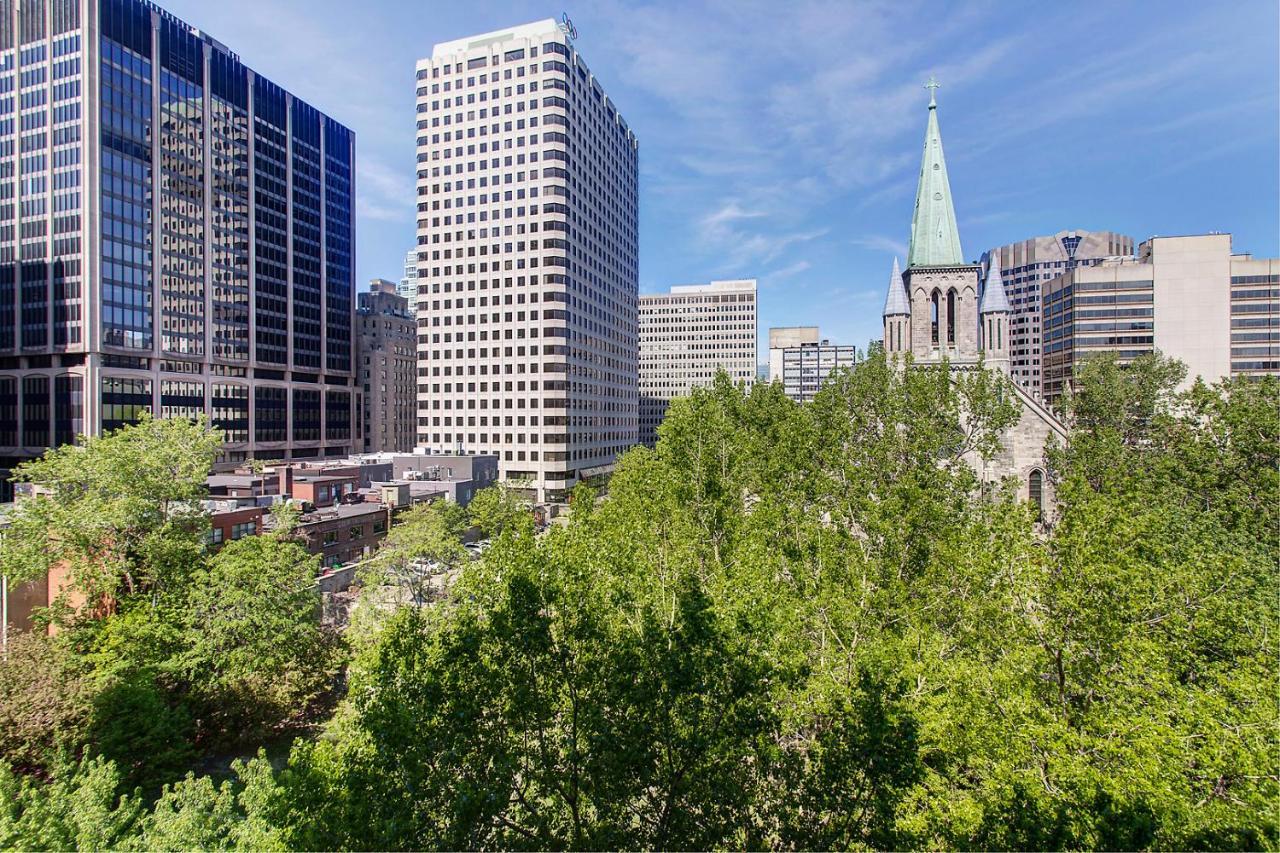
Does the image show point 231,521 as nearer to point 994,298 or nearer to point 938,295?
point 938,295

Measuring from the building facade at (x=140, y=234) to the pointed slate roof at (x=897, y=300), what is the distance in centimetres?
10690

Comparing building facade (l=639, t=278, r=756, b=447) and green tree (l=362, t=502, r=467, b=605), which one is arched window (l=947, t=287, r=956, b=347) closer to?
green tree (l=362, t=502, r=467, b=605)

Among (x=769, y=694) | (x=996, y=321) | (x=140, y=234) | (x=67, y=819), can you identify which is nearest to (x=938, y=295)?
(x=996, y=321)

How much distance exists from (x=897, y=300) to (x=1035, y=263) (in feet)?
486

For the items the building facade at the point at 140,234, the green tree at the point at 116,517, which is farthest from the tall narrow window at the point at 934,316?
the building facade at the point at 140,234

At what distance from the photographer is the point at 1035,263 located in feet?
564

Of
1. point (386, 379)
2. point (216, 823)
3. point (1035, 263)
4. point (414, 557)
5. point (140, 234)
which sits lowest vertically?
point (216, 823)

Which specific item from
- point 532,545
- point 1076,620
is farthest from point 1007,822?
point 532,545

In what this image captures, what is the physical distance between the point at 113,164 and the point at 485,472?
247 feet

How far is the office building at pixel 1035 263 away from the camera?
157875 millimetres

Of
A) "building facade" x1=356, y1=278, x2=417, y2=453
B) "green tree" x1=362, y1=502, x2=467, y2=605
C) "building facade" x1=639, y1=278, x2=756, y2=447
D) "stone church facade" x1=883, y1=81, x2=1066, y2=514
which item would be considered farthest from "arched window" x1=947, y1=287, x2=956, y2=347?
"building facade" x1=639, y1=278, x2=756, y2=447

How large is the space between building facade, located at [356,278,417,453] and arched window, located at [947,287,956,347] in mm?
119258

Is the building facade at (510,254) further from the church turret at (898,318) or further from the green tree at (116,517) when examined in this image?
the green tree at (116,517)

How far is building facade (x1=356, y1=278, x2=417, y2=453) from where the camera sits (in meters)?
136
